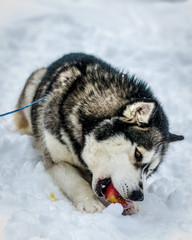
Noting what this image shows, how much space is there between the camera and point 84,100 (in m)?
3.10

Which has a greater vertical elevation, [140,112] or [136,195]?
[140,112]

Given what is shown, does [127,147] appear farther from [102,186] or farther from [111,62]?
[111,62]

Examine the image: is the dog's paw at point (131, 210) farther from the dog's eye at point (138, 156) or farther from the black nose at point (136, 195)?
the dog's eye at point (138, 156)

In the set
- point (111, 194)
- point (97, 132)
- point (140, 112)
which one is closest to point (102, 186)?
point (111, 194)

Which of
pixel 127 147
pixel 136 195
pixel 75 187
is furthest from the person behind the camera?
pixel 75 187

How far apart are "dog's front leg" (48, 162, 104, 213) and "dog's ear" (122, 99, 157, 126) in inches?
32.2

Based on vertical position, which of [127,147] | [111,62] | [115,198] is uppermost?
[127,147]

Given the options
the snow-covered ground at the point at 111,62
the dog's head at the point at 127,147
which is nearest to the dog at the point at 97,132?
the dog's head at the point at 127,147

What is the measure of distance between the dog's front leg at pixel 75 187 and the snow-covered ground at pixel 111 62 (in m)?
0.09

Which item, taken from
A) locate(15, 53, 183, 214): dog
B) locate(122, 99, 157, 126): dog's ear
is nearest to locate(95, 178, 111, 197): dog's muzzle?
locate(15, 53, 183, 214): dog

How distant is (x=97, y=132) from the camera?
109 inches

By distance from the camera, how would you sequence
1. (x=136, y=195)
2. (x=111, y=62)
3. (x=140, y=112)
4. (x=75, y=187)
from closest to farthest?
(x=136, y=195) < (x=140, y=112) < (x=75, y=187) < (x=111, y=62)

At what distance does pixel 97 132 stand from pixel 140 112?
0.44 meters

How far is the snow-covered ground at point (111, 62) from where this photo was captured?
223 cm
